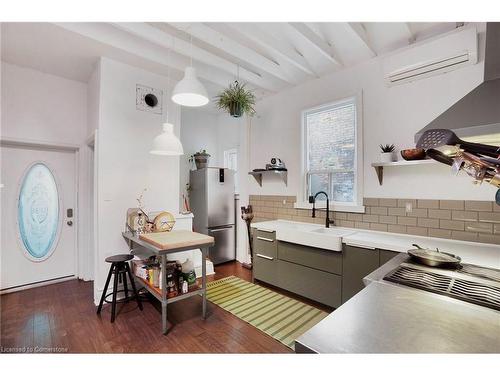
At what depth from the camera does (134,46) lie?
2734 mm

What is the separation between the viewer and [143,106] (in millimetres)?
3176

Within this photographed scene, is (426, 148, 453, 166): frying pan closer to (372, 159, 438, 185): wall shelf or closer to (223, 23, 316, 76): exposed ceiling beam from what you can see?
(372, 159, 438, 185): wall shelf

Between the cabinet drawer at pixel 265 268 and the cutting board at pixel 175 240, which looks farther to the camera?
the cabinet drawer at pixel 265 268

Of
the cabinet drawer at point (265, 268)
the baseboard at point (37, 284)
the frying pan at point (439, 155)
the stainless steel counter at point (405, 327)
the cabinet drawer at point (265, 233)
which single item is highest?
the frying pan at point (439, 155)

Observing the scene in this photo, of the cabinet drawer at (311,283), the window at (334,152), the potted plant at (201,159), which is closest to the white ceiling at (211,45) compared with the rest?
the window at (334,152)

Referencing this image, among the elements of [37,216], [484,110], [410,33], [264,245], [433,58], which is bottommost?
[264,245]

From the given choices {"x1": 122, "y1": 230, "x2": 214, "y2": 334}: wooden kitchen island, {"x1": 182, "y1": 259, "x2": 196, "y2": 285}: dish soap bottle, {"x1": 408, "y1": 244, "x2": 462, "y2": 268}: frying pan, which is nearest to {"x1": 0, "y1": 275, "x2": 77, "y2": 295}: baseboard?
{"x1": 122, "y1": 230, "x2": 214, "y2": 334}: wooden kitchen island

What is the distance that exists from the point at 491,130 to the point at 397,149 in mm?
1918

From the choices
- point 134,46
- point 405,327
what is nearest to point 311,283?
point 405,327

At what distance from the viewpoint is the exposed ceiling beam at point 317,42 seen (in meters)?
2.39

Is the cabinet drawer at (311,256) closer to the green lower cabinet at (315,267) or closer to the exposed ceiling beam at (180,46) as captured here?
the green lower cabinet at (315,267)

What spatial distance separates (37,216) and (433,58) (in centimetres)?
506

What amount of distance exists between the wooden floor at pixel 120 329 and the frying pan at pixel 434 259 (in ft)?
4.14

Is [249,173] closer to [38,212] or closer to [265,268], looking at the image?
[265,268]
